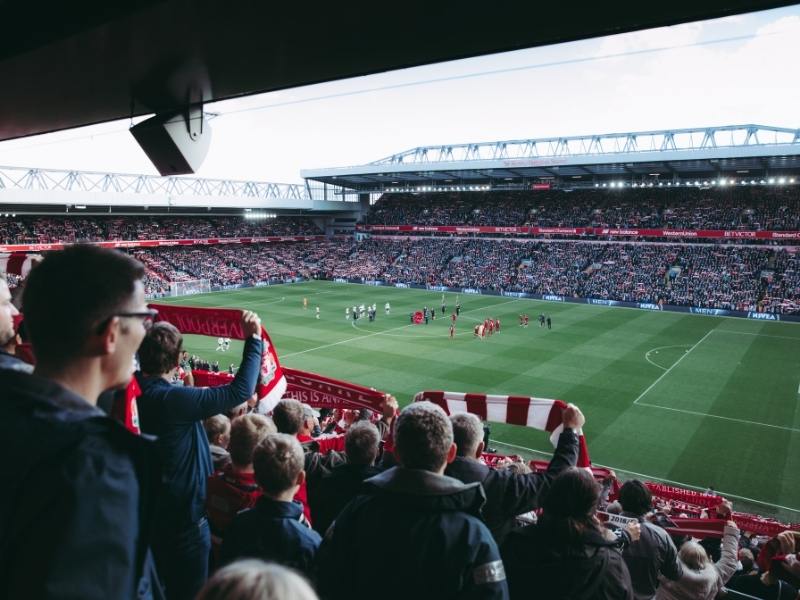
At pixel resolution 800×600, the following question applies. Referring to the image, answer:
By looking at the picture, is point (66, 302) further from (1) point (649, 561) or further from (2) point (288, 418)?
(1) point (649, 561)

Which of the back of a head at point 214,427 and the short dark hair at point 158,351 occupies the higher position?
the short dark hair at point 158,351

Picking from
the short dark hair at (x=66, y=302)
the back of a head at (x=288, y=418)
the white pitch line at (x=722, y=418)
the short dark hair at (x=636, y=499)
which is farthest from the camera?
the white pitch line at (x=722, y=418)

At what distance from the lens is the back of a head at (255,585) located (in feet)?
4.09

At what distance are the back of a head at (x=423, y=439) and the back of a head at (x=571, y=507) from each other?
2.48 ft

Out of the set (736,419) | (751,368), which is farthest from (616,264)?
(736,419)

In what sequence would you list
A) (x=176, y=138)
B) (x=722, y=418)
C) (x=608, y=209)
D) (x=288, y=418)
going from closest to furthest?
(x=288, y=418) → (x=176, y=138) → (x=722, y=418) → (x=608, y=209)

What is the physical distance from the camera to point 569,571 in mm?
2850

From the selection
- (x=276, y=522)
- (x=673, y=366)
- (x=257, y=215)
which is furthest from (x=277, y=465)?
(x=257, y=215)

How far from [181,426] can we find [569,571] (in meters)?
2.70

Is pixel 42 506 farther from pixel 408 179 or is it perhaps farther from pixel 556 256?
pixel 408 179

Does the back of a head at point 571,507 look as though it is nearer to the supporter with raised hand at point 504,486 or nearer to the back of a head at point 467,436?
the supporter with raised hand at point 504,486

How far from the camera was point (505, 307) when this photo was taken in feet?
150

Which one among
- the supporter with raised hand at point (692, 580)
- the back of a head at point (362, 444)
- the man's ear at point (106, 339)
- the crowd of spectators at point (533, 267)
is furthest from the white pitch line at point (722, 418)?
the crowd of spectators at point (533, 267)

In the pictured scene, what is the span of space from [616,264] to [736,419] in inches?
1451
